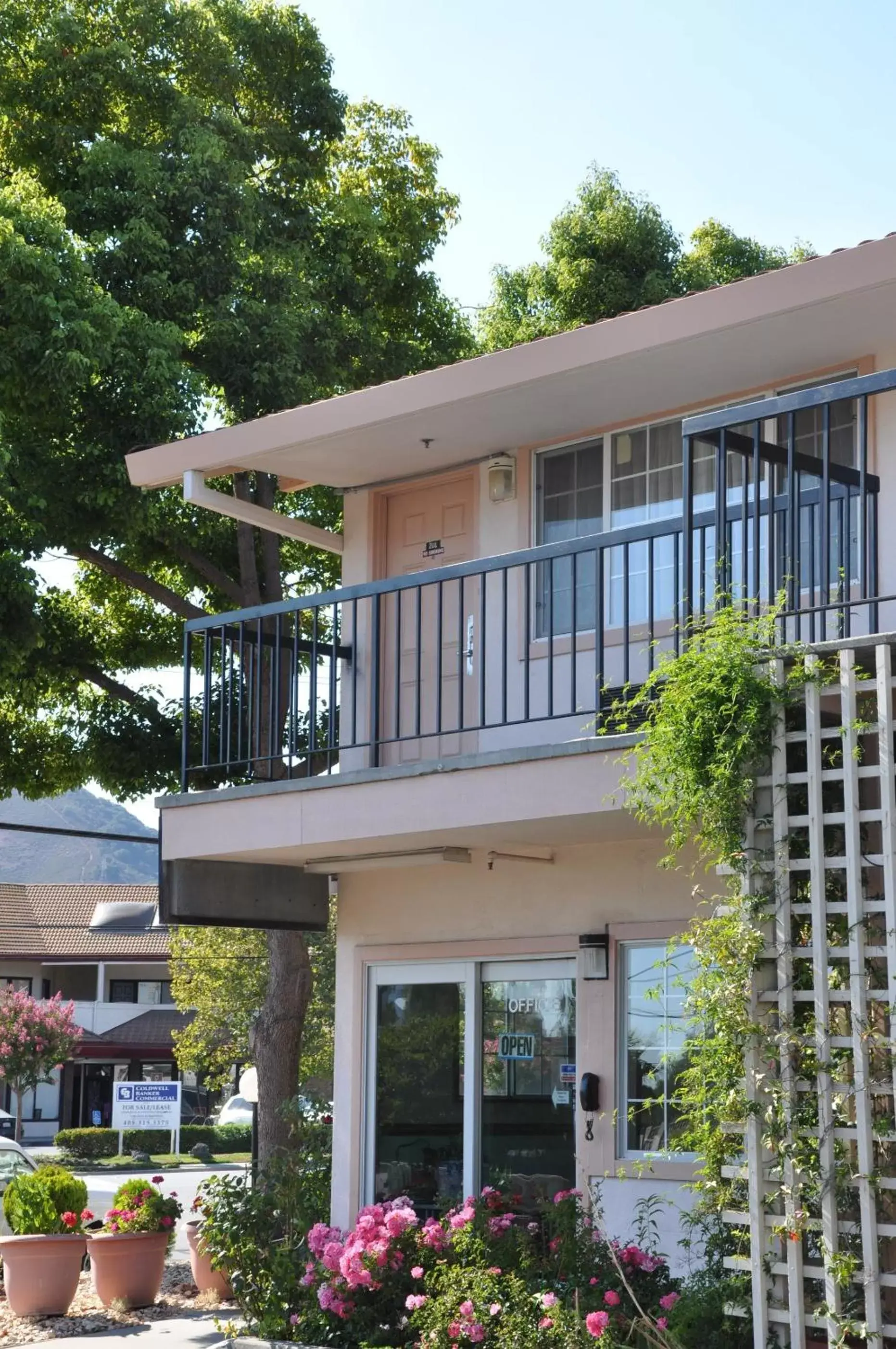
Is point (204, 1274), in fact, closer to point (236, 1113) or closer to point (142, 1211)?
point (142, 1211)

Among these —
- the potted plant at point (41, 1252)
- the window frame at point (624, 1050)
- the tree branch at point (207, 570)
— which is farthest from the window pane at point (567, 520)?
the potted plant at point (41, 1252)

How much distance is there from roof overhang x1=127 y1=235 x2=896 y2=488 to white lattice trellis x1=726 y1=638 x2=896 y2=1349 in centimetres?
245

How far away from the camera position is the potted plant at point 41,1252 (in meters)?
12.2

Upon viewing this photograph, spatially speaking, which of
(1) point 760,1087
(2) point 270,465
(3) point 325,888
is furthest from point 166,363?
(1) point 760,1087

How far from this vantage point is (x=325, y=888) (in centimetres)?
1170

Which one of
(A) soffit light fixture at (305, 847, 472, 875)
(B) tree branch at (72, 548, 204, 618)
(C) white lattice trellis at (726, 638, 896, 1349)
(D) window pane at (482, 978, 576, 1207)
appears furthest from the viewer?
(B) tree branch at (72, 548, 204, 618)

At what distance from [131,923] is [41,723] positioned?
133 feet

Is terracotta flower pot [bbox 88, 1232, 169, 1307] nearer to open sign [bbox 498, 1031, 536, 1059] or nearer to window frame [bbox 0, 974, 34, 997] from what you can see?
open sign [bbox 498, 1031, 536, 1059]

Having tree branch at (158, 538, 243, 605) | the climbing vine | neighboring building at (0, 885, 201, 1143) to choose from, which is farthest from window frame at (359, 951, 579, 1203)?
neighboring building at (0, 885, 201, 1143)

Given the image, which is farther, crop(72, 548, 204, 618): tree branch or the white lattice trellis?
crop(72, 548, 204, 618): tree branch

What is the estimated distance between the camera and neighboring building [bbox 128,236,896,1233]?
866 centimetres

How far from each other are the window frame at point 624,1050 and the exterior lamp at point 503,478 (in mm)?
3194

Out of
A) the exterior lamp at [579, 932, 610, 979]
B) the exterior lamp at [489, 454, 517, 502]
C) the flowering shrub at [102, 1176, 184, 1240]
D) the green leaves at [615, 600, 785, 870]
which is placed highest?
the exterior lamp at [489, 454, 517, 502]

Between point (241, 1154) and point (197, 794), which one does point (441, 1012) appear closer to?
point (197, 794)
